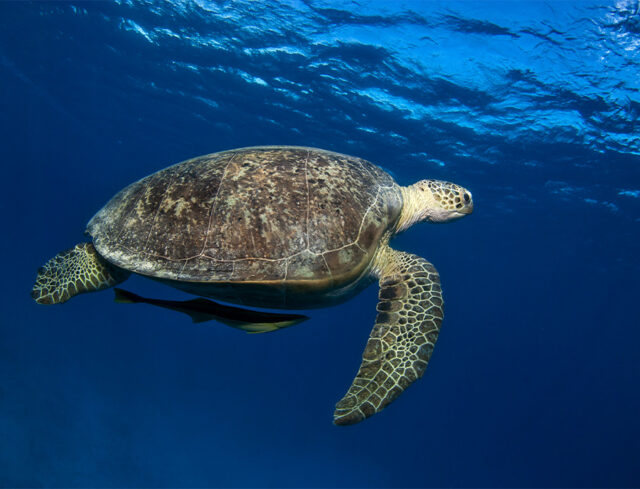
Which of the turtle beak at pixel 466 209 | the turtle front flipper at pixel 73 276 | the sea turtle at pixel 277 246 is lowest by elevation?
the turtle front flipper at pixel 73 276

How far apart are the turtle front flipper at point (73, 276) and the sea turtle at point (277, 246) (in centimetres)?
1

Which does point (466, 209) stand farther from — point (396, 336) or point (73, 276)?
point (73, 276)

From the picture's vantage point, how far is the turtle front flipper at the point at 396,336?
2650mm

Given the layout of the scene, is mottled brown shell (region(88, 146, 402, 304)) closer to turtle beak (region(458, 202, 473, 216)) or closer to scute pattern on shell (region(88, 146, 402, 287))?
scute pattern on shell (region(88, 146, 402, 287))

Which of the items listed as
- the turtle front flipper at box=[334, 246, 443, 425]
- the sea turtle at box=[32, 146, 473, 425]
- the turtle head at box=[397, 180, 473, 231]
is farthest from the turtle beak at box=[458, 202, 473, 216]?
the sea turtle at box=[32, 146, 473, 425]

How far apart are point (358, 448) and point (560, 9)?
44083mm

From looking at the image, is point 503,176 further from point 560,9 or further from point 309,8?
point 309,8

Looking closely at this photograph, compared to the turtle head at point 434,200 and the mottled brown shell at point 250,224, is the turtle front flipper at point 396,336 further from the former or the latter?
the turtle head at point 434,200

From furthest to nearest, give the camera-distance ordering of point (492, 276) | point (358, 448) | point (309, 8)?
point (492, 276) < point (358, 448) < point (309, 8)

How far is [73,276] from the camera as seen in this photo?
3.66m

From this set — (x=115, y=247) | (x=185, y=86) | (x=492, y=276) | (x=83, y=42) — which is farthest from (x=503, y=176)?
(x=492, y=276)

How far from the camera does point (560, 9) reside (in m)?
8.80

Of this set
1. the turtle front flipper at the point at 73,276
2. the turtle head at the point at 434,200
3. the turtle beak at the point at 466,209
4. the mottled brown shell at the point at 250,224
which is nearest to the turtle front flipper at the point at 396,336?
the mottled brown shell at the point at 250,224

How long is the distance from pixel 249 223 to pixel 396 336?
1.74 metres
